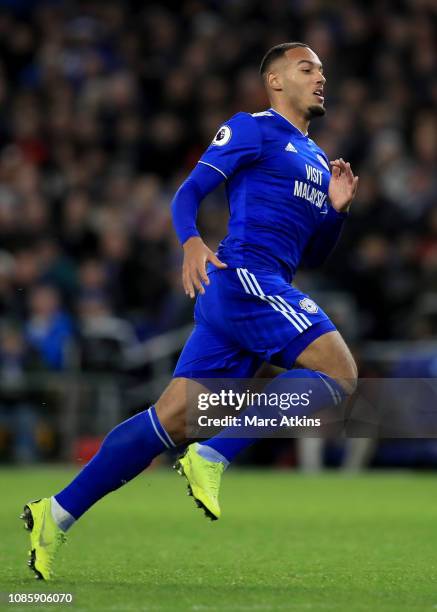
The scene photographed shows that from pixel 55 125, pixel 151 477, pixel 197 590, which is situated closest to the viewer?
pixel 197 590

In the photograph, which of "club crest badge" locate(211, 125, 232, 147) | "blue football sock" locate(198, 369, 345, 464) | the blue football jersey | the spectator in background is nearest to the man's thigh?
"blue football sock" locate(198, 369, 345, 464)

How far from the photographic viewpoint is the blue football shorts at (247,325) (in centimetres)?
586

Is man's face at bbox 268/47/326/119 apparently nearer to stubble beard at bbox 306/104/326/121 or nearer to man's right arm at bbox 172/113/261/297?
stubble beard at bbox 306/104/326/121

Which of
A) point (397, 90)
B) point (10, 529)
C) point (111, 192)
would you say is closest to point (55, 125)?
point (111, 192)

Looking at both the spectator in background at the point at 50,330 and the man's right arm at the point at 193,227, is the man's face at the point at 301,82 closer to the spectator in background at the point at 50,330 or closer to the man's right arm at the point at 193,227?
the man's right arm at the point at 193,227

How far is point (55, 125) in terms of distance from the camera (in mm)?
16609

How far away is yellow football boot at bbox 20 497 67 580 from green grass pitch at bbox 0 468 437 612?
69mm

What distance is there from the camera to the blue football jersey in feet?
19.8

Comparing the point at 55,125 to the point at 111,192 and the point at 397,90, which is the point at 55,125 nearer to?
the point at 111,192

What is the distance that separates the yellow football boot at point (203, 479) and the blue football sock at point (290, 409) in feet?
0.19

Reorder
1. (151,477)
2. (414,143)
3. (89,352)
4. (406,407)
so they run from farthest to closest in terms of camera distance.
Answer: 1. (414,143)
2. (89,352)
3. (151,477)
4. (406,407)

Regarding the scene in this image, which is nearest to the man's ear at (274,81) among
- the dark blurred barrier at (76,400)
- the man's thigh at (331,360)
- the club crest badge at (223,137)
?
the club crest badge at (223,137)

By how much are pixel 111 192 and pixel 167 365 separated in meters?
2.57

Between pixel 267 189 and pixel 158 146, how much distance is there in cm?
1041
